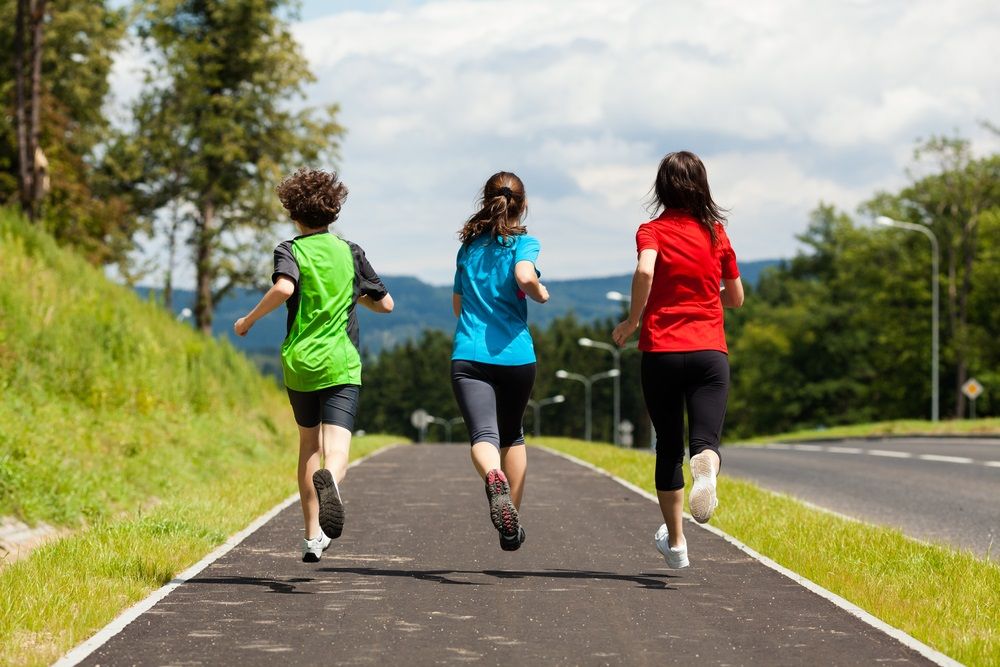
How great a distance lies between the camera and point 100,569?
6965 millimetres

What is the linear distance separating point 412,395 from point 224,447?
520ft

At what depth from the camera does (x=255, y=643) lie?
535cm

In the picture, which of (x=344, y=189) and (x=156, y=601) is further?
(x=344, y=189)

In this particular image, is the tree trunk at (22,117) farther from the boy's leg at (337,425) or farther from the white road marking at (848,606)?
the boy's leg at (337,425)

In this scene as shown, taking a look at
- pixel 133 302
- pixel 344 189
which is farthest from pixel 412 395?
pixel 344 189

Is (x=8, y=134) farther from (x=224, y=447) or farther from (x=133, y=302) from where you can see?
(x=224, y=447)

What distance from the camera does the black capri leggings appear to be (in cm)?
690

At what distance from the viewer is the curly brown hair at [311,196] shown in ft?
22.5

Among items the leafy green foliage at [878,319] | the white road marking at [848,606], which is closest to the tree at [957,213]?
the leafy green foliage at [878,319]

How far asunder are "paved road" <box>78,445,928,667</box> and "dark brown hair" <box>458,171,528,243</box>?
6.25ft

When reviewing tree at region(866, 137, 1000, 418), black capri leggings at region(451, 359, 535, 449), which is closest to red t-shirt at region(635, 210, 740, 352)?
black capri leggings at region(451, 359, 535, 449)

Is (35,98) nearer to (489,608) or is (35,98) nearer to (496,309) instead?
(496,309)

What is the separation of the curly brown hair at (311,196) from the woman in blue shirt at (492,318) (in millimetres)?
735

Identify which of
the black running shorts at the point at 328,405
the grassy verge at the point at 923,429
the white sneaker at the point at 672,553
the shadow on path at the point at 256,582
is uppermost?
the black running shorts at the point at 328,405
